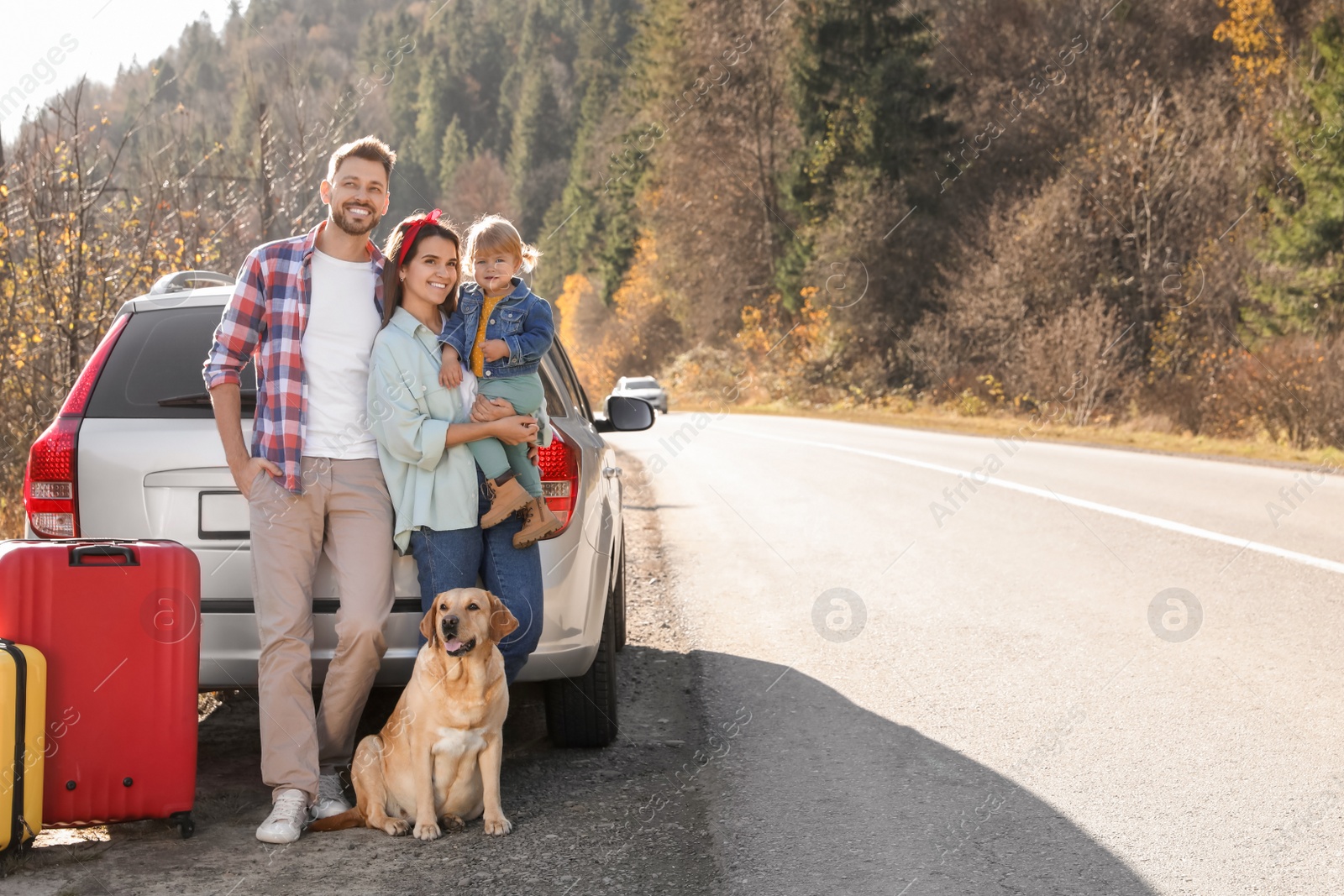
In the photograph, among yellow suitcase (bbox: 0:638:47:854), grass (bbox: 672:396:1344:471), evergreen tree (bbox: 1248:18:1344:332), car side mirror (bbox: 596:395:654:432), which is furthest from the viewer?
evergreen tree (bbox: 1248:18:1344:332)

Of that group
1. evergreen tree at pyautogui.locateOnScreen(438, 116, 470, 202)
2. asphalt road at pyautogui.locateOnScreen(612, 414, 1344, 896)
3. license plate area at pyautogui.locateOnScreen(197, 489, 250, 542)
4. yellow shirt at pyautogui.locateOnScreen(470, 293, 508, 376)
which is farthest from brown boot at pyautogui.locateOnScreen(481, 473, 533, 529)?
evergreen tree at pyautogui.locateOnScreen(438, 116, 470, 202)

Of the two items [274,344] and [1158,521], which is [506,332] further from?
[1158,521]

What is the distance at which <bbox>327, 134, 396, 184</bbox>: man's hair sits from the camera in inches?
164

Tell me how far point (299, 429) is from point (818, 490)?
35.1 feet

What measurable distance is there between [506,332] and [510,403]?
0.24 meters

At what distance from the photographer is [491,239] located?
13.6 feet

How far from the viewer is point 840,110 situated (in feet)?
143

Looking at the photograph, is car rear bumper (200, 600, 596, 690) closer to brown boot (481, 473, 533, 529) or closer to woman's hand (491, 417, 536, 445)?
brown boot (481, 473, 533, 529)

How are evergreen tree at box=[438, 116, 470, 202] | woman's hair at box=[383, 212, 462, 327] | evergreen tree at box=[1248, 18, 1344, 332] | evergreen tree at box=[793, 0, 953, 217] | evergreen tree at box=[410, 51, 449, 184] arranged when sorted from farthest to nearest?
evergreen tree at box=[410, 51, 449, 184] → evergreen tree at box=[438, 116, 470, 202] → evergreen tree at box=[793, 0, 953, 217] → evergreen tree at box=[1248, 18, 1344, 332] → woman's hair at box=[383, 212, 462, 327]

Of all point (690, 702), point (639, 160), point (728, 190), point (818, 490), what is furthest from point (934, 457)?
point (639, 160)

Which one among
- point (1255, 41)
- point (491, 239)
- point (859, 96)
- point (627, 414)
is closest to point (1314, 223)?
point (1255, 41)

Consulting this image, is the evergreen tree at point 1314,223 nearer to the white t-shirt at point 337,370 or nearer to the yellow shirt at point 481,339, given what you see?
the yellow shirt at point 481,339

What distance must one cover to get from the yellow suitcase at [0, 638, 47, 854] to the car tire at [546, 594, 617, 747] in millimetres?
1800

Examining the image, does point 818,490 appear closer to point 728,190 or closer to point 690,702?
point 690,702
